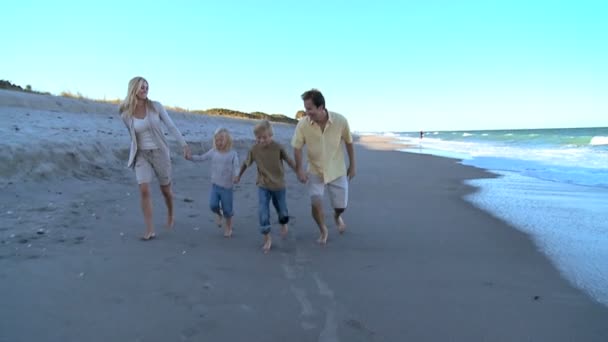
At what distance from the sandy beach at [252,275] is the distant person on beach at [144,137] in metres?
0.50

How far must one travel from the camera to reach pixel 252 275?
3.34 m

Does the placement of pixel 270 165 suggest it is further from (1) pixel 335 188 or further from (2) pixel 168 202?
(2) pixel 168 202

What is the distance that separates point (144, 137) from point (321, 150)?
1889 millimetres

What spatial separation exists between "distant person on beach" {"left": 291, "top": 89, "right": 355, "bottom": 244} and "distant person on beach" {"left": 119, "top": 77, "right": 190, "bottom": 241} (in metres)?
1.29

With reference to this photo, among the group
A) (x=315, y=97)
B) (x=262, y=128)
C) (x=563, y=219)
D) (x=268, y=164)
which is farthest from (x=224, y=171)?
(x=563, y=219)

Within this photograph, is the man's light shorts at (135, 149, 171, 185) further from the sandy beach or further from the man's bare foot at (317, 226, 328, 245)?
the man's bare foot at (317, 226, 328, 245)

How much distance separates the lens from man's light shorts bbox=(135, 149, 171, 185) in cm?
430

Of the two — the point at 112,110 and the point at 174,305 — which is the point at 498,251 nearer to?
the point at 174,305

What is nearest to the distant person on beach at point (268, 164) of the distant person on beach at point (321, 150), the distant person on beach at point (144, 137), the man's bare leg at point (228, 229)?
the distant person on beach at point (321, 150)

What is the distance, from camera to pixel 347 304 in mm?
2832

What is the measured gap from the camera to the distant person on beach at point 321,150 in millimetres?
4289

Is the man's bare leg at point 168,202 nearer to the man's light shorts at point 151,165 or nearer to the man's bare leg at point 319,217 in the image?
the man's light shorts at point 151,165

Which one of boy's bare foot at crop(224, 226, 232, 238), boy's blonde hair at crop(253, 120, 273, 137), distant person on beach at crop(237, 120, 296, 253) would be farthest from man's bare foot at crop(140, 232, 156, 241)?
boy's blonde hair at crop(253, 120, 273, 137)

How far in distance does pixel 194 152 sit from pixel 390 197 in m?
6.00
